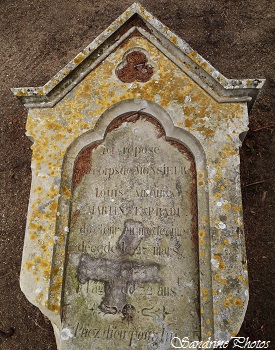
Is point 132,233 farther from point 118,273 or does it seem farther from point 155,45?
point 155,45

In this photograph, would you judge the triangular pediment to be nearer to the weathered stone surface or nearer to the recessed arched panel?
the recessed arched panel

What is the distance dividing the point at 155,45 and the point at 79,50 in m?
3.90

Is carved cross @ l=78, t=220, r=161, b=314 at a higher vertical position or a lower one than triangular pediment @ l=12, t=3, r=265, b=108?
lower

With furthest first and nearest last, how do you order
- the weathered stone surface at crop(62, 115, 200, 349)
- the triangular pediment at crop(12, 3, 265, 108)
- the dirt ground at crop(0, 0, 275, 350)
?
the dirt ground at crop(0, 0, 275, 350) < the triangular pediment at crop(12, 3, 265, 108) < the weathered stone surface at crop(62, 115, 200, 349)

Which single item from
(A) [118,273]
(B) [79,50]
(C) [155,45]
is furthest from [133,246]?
(B) [79,50]

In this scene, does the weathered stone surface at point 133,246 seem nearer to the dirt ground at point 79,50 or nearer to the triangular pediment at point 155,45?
the triangular pediment at point 155,45

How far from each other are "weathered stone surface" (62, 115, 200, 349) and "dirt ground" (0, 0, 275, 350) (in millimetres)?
1872

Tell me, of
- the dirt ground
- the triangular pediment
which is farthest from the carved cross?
the dirt ground

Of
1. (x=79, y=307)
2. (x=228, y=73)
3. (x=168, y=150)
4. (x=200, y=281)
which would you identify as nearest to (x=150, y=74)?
(x=168, y=150)

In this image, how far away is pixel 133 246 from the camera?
12.1ft

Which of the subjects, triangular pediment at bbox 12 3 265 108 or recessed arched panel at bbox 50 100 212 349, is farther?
triangular pediment at bbox 12 3 265 108

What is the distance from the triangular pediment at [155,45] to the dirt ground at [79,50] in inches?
86.2

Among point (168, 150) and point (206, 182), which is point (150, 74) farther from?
point (206, 182)

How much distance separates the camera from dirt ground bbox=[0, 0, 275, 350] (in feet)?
16.9
